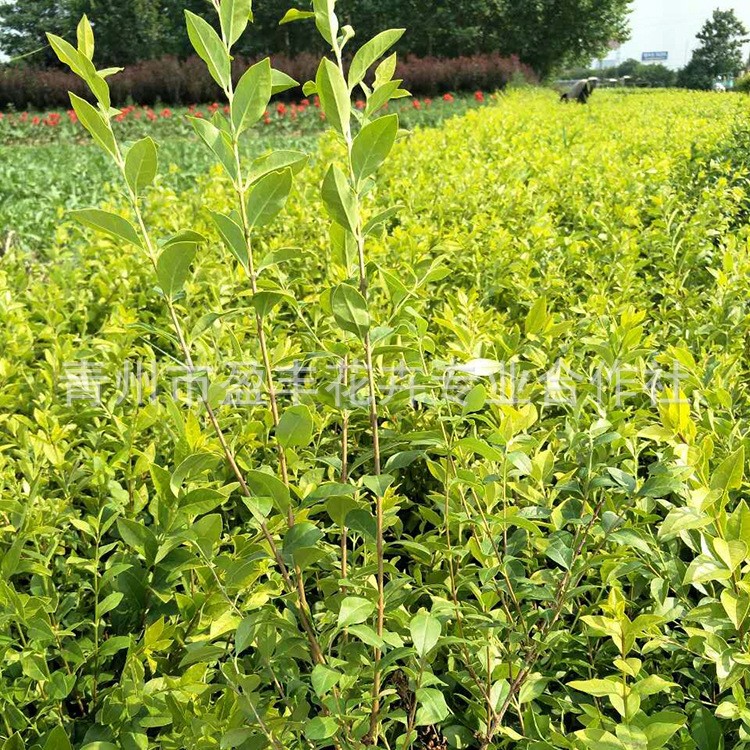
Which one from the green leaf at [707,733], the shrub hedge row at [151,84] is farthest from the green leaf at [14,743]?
the shrub hedge row at [151,84]

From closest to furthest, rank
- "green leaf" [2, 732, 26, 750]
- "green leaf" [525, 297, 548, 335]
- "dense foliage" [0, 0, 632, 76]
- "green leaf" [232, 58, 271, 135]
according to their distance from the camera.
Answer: "green leaf" [232, 58, 271, 135] → "green leaf" [2, 732, 26, 750] → "green leaf" [525, 297, 548, 335] → "dense foliage" [0, 0, 632, 76]

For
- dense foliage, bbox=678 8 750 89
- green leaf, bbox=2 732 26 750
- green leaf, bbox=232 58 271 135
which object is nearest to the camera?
green leaf, bbox=232 58 271 135

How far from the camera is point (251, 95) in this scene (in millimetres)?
980

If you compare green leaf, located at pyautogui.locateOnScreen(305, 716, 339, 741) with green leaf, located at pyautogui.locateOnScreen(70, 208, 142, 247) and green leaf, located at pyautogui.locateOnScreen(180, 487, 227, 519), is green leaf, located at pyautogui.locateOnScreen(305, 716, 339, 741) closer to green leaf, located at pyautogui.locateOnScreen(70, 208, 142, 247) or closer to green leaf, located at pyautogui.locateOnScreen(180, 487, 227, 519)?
green leaf, located at pyautogui.locateOnScreen(180, 487, 227, 519)

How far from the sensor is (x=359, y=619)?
35.7 inches

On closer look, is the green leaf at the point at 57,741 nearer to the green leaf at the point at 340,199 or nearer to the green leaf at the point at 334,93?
the green leaf at the point at 340,199

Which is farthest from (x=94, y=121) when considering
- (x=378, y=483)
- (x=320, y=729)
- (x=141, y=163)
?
(x=320, y=729)

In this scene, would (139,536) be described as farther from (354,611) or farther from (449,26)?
(449,26)

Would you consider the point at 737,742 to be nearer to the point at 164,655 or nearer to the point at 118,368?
the point at 164,655

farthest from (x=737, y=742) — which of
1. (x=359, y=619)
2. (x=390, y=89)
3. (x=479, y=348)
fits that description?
(x=390, y=89)

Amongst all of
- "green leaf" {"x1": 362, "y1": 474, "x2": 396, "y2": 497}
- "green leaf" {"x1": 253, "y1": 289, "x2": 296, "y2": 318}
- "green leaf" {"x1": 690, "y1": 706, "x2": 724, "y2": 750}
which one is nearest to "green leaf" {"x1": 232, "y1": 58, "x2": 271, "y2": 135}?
"green leaf" {"x1": 253, "y1": 289, "x2": 296, "y2": 318}

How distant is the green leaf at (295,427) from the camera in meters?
0.94

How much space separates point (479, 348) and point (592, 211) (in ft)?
6.05

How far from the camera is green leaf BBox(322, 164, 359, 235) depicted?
867 millimetres
